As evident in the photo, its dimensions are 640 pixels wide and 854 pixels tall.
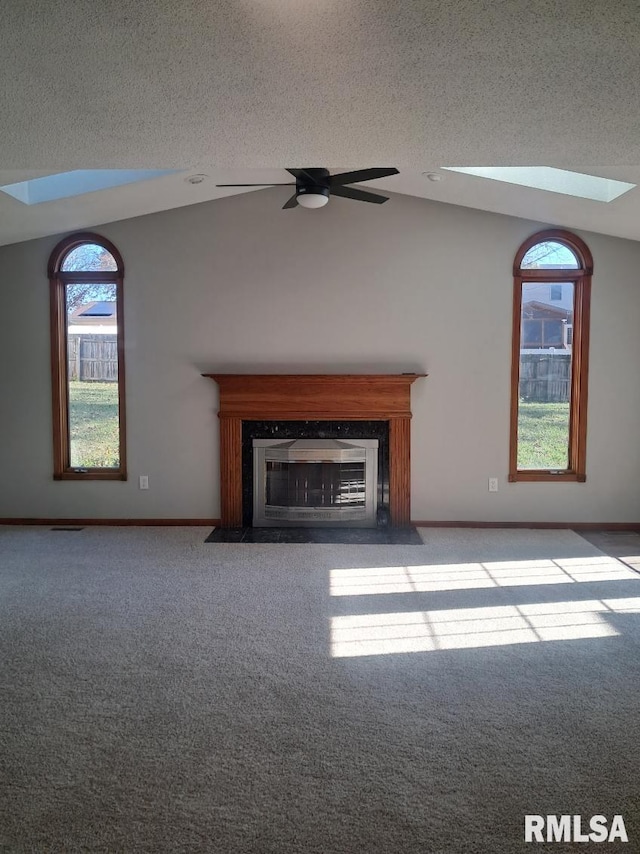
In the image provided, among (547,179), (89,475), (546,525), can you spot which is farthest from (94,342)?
(546,525)

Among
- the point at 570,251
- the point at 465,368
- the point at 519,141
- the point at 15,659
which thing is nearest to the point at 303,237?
the point at 465,368

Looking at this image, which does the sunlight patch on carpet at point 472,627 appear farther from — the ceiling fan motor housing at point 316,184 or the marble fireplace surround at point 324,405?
the ceiling fan motor housing at point 316,184

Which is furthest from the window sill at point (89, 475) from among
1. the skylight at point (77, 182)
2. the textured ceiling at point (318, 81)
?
the textured ceiling at point (318, 81)

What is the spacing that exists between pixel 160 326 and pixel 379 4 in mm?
4264

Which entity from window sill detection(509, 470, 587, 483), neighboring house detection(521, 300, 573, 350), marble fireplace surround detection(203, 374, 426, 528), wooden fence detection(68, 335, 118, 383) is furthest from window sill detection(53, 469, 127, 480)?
neighboring house detection(521, 300, 573, 350)

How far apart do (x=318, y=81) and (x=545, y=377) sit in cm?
410

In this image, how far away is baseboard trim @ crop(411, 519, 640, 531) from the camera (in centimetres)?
549

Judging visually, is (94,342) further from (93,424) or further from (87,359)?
(93,424)

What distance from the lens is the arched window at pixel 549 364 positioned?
17.9 ft

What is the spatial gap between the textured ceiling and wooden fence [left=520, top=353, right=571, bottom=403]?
2863 mm

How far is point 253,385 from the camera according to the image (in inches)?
214

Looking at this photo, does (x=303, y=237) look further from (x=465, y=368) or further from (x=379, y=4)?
(x=379, y=4)

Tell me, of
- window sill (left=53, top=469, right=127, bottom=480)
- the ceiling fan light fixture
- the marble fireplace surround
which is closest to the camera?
the ceiling fan light fixture

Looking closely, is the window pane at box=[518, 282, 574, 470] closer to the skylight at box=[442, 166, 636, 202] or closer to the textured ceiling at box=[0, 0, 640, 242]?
the skylight at box=[442, 166, 636, 202]
